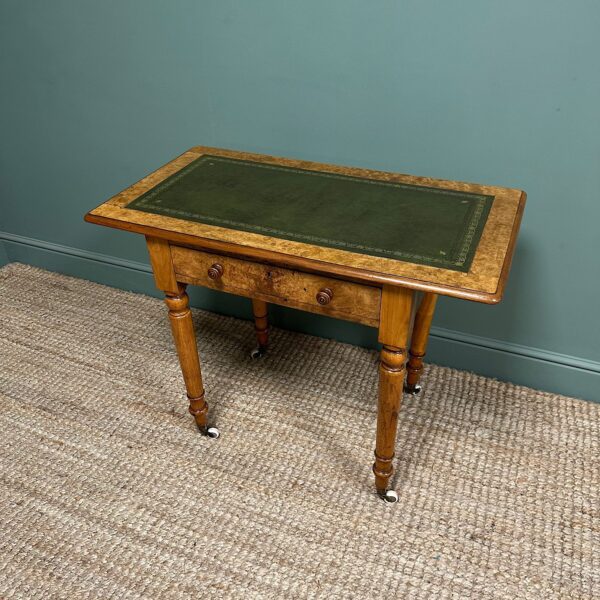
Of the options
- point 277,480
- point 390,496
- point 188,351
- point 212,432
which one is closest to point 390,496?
point 390,496

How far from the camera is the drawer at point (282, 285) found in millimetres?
1398

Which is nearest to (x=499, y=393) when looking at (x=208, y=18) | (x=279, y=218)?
(x=279, y=218)

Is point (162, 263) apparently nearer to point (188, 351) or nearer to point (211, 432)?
point (188, 351)

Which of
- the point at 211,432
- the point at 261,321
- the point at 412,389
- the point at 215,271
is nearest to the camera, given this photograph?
the point at 215,271

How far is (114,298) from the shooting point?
265 cm

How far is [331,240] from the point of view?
1411 mm

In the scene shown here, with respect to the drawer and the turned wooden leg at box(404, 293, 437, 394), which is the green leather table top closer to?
the drawer

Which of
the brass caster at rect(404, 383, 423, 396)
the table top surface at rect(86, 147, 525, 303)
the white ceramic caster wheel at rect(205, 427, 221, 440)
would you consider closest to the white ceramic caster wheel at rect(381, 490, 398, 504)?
the brass caster at rect(404, 383, 423, 396)

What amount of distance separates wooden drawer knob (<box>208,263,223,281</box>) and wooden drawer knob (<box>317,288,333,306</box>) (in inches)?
10.5

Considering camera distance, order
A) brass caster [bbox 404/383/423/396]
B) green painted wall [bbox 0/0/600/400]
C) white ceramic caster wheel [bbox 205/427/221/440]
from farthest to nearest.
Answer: brass caster [bbox 404/383/423/396], white ceramic caster wheel [bbox 205/427/221/440], green painted wall [bbox 0/0/600/400]

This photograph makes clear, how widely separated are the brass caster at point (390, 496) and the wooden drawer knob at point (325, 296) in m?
0.64

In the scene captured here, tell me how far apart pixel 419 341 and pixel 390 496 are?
1.58ft

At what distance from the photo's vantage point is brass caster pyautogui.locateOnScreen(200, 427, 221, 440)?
1.94 meters

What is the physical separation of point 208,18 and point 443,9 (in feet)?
2.42
